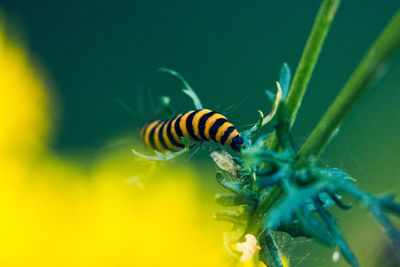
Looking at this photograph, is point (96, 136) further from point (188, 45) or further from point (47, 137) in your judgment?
point (188, 45)

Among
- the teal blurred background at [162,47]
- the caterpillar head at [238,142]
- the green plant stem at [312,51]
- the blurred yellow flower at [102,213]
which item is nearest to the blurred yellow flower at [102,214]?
the blurred yellow flower at [102,213]

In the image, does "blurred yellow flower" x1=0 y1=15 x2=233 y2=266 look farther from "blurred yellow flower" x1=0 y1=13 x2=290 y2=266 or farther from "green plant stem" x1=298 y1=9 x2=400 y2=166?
"green plant stem" x1=298 y1=9 x2=400 y2=166

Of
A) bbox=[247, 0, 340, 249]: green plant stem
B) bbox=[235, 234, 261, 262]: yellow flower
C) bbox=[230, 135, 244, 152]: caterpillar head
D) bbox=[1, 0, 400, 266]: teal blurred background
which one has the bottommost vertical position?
bbox=[1, 0, 400, 266]: teal blurred background

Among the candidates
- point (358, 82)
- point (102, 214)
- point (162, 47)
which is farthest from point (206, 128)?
point (162, 47)

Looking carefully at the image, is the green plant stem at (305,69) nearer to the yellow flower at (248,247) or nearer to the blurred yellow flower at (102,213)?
the yellow flower at (248,247)

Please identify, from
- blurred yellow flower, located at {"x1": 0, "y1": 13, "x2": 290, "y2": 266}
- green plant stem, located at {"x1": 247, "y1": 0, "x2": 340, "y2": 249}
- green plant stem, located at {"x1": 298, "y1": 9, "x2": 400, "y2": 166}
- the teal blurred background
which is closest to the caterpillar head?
green plant stem, located at {"x1": 247, "y1": 0, "x2": 340, "y2": 249}
